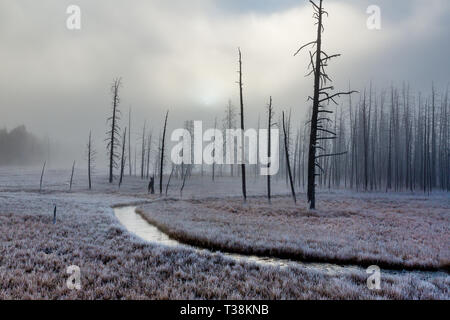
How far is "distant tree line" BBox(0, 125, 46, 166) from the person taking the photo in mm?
114969

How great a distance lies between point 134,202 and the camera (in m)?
24.7

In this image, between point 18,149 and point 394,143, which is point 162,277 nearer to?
point 394,143

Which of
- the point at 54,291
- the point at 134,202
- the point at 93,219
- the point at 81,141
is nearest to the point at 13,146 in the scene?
the point at 81,141

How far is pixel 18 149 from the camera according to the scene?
119062 mm

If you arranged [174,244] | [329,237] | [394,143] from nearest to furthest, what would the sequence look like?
1. [174,244]
2. [329,237]
3. [394,143]

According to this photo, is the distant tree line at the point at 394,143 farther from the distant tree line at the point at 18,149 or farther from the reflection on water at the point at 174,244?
the distant tree line at the point at 18,149

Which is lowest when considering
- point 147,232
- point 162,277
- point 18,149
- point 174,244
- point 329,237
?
point 147,232

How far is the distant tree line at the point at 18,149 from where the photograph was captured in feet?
377

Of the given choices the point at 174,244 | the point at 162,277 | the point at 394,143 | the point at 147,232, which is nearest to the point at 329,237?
the point at 174,244

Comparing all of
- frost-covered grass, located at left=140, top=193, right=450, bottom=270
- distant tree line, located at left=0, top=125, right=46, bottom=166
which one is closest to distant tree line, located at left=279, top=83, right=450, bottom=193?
frost-covered grass, located at left=140, top=193, right=450, bottom=270

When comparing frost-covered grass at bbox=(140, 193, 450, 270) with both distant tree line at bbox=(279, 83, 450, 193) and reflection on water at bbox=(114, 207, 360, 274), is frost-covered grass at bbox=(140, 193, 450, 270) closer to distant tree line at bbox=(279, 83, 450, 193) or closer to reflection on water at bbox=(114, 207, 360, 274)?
reflection on water at bbox=(114, 207, 360, 274)

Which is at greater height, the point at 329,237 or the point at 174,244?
the point at 329,237

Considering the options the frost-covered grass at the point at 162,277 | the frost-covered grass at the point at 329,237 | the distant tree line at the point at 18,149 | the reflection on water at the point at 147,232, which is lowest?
the reflection on water at the point at 147,232

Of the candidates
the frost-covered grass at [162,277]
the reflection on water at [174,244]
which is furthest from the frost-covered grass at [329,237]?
the frost-covered grass at [162,277]
